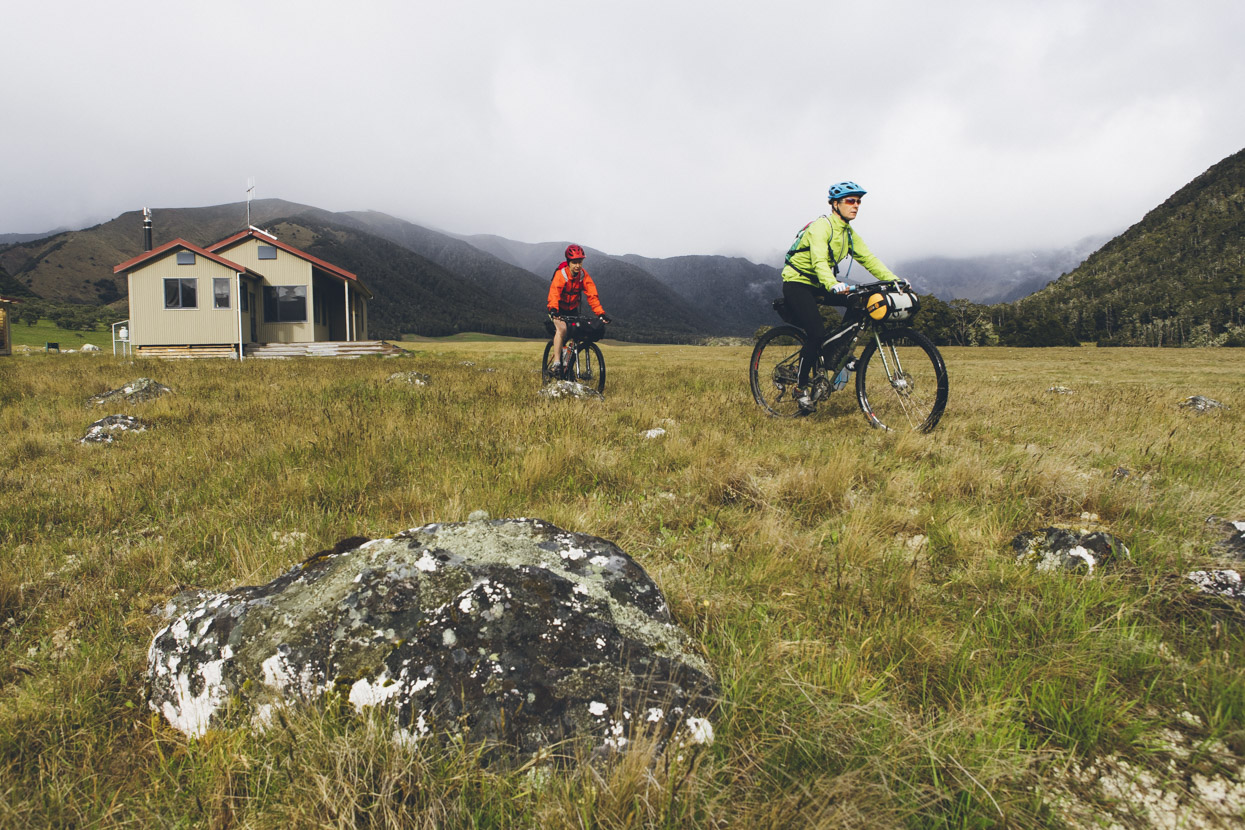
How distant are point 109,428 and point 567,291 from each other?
605 centimetres

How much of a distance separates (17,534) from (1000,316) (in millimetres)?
88603

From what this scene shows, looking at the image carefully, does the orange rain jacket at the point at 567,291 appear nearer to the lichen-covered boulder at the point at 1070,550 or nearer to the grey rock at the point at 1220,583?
the lichen-covered boulder at the point at 1070,550

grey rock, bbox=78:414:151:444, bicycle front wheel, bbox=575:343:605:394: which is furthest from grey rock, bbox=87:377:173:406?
bicycle front wheel, bbox=575:343:605:394

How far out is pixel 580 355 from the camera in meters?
9.93

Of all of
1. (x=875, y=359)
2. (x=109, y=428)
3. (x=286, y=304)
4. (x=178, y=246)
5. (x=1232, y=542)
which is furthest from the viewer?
(x=286, y=304)

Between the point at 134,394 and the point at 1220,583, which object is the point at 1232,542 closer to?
the point at 1220,583

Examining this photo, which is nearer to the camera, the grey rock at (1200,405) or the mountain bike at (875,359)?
the mountain bike at (875,359)

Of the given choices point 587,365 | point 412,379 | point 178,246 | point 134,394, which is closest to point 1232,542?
point 587,365

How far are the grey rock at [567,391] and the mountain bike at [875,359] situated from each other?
2.46 m

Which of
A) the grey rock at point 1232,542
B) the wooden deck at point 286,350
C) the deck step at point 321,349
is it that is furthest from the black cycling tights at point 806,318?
the deck step at point 321,349

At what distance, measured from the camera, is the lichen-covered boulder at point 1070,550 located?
8.16 ft

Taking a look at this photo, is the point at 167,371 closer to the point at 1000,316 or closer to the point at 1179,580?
the point at 1179,580

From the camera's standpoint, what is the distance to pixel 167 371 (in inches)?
492

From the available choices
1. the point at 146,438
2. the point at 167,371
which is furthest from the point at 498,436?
the point at 167,371
